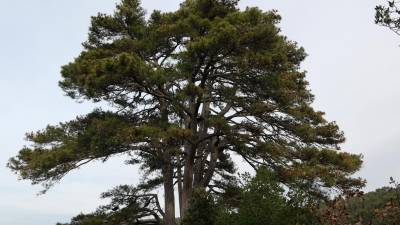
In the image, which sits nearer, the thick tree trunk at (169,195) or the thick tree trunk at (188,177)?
the thick tree trunk at (188,177)

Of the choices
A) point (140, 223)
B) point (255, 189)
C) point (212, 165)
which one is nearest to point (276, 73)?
point (212, 165)

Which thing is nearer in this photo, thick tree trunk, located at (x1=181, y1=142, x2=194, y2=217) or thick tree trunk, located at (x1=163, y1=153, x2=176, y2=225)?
thick tree trunk, located at (x1=181, y1=142, x2=194, y2=217)

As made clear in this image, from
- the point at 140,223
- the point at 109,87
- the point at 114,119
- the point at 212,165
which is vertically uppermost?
the point at 109,87

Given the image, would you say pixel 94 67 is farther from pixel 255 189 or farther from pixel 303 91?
pixel 303 91

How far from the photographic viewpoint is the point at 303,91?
21.8m

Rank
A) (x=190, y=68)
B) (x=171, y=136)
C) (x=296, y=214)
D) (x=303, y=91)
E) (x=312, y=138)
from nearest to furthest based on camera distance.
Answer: (x=296, y=214) < (x=171, y=136) < (x=190, y=68) < (x=312, y=138) < (x=303, y=91)

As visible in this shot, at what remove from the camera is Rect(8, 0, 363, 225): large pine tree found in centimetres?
1812

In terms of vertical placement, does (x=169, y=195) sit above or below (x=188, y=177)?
below

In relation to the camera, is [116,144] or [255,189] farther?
[116,144]

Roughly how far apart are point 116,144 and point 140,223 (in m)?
3.92

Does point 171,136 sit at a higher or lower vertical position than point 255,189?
higher

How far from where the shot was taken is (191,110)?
66.4 ft

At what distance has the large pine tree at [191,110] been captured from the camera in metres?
18.1

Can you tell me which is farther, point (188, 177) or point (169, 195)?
point (169, 195)
